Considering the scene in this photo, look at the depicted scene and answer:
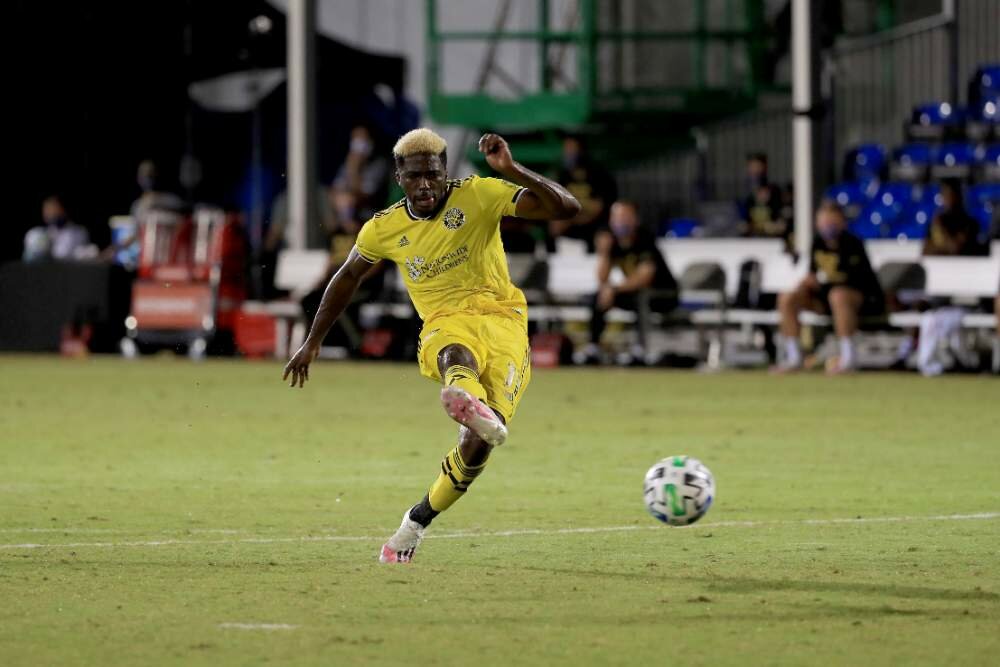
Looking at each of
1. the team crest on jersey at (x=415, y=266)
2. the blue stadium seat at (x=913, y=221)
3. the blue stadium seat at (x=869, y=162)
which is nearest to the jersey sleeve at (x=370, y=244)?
the team crest on jersey at (x=415, y=266)

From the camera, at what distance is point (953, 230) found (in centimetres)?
2197

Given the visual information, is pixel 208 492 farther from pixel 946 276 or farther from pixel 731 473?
pixel 946 276

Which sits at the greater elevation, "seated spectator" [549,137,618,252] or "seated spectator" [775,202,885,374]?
"seated spectator" [549,137,618,252]

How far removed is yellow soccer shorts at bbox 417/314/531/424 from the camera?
9.11 meters

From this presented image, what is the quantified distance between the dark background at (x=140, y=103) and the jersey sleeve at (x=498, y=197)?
23.7m

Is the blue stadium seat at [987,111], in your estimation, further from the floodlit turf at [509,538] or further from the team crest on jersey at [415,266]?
the team crest on jersey at [415,266]

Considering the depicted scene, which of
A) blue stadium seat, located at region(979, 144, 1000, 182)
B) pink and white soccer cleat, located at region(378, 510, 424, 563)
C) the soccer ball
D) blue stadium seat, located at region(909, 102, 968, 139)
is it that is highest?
blue stadium seat, located at region(909, 102, 968, 139)

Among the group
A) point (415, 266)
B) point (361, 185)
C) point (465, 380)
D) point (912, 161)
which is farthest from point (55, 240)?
point (465, 380)

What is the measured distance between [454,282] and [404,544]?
1.21 metres

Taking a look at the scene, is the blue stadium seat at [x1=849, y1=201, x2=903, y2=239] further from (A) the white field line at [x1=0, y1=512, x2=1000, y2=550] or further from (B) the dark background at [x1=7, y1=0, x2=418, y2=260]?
(A) the white field line at [x1=0, y1=512, x2=1000, y2=550]

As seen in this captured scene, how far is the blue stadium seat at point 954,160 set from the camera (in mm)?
26781


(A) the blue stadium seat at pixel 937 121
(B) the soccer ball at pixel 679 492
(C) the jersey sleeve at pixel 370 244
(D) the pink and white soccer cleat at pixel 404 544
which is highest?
(A) the blue stadium seat at pixel 937 121

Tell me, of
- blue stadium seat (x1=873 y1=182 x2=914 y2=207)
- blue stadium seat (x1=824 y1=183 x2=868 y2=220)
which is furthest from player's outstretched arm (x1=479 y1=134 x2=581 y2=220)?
blue stadium seat (x1=824 y1=183 x2=868 y2=220)

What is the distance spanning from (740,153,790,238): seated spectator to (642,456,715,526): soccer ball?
54.3 ft
